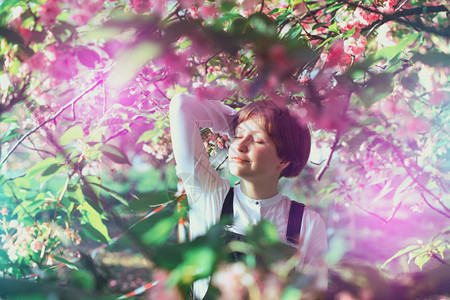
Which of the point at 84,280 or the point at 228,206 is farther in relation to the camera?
the point at 228,206

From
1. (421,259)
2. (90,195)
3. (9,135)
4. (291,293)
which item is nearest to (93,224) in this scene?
(90,195)

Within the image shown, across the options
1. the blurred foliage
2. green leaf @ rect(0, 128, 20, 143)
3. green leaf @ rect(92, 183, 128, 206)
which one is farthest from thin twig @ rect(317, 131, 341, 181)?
green leaf @ rect(0, 128, 20, 143)

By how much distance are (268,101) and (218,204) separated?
0.40 ft

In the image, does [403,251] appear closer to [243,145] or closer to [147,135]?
[243,145]

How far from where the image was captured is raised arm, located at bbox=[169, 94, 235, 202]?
0.44 metres

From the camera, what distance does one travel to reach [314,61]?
428 millimetres

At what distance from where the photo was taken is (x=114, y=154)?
1.52ft

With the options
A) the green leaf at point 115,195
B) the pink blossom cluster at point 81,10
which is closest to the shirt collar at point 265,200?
the green leaf at point 115,195

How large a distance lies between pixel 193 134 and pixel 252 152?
7cm

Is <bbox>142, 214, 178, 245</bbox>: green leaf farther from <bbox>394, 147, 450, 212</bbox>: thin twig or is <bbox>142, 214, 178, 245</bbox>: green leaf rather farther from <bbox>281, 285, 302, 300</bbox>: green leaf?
<bbox>394, 147, 450, 212</bbox>: thin twig

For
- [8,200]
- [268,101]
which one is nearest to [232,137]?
[268,101]

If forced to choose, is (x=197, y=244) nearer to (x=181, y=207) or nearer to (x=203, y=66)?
(x=181, y=207)

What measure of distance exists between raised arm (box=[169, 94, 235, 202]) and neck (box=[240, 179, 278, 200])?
0.12 feet

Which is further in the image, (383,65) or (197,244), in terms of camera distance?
(383,65)
